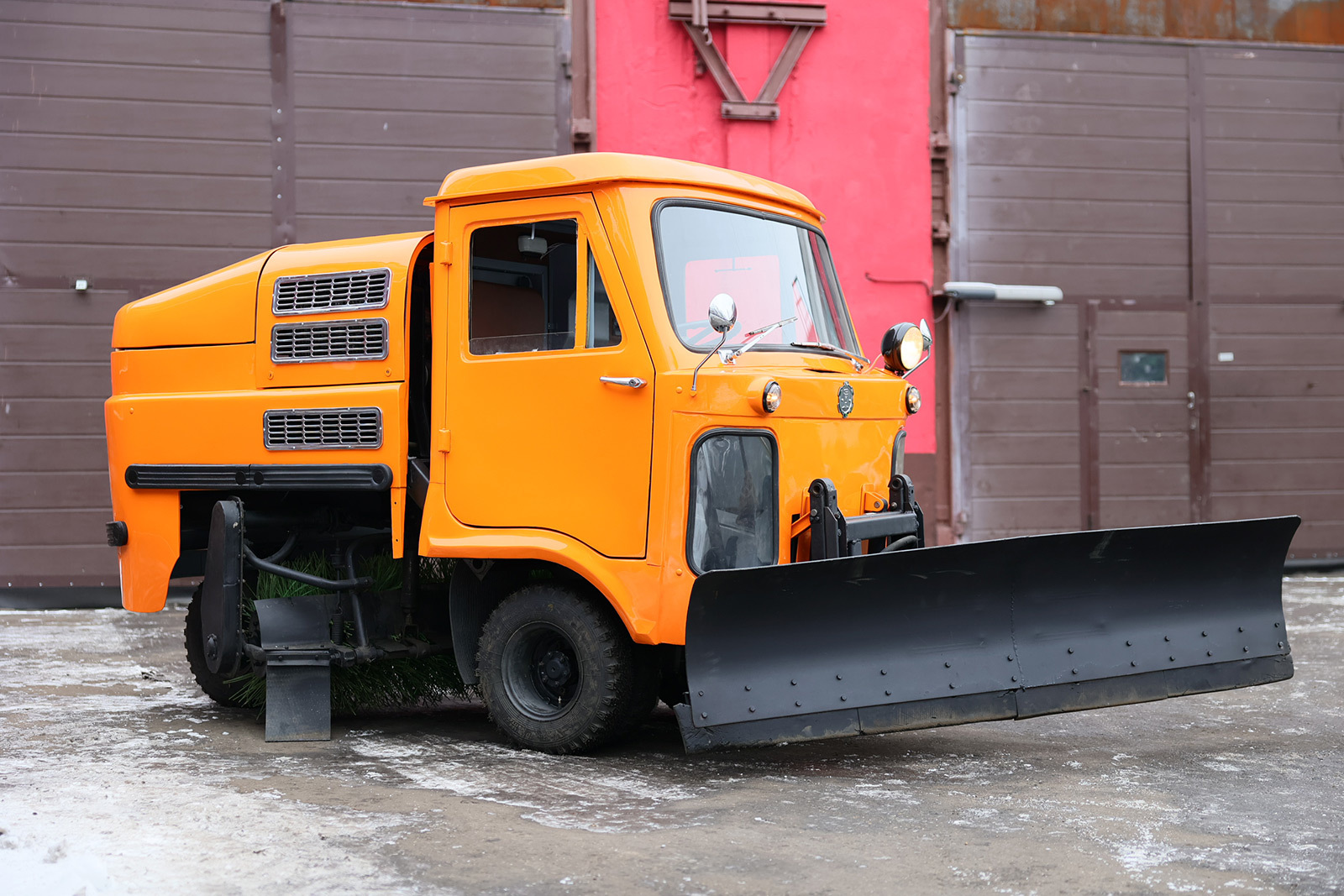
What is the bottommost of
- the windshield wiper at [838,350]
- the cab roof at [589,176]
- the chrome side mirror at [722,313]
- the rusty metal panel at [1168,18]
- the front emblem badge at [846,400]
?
the front emblem badge at [846,400]

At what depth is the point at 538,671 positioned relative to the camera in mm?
5602

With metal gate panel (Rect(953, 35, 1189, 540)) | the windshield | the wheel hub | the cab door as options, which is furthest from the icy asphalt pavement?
metal gate panel (Rect(953, 35, 1189, 540))

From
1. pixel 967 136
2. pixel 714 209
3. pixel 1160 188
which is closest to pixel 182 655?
pixel 714 209

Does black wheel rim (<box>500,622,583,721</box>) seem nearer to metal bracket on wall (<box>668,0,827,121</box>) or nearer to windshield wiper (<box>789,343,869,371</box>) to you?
windshield wiper (<box>789,343,869,371</box>)

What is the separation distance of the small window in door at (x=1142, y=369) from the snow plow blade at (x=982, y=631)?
7.20m

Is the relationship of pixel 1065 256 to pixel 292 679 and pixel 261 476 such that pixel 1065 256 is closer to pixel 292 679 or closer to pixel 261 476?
pixel 261 476

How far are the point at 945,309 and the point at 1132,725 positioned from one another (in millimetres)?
6475

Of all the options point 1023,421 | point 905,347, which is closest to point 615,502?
point 905,347

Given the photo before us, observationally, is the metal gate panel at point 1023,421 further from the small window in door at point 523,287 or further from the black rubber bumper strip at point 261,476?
the black rubber bumper strip at point 261,476

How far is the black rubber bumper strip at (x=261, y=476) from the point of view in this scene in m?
5.88

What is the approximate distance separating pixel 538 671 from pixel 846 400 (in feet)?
5.76

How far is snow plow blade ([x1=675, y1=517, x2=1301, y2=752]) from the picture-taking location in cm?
492

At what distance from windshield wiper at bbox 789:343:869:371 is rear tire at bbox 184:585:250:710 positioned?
10.7 ft

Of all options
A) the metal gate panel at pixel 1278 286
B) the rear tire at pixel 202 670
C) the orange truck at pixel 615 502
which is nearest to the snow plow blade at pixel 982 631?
the orange truck at pixel 615 502
